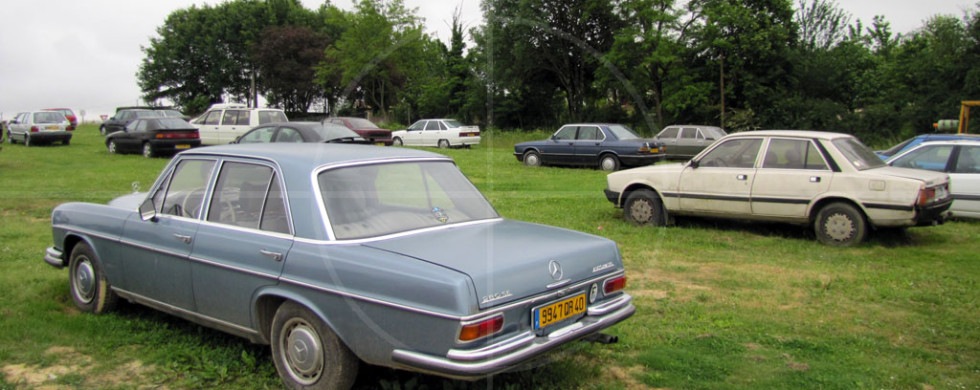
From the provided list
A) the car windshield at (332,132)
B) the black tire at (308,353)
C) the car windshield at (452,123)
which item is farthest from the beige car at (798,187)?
the car windshield at (452,123)

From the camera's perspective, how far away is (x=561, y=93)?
23344 millimetres

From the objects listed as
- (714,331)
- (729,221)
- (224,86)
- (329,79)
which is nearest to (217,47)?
(224,86)

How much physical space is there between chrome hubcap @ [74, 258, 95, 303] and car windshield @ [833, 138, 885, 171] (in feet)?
28.2

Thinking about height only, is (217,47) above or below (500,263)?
above

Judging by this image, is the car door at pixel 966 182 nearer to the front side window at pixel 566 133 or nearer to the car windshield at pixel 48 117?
the front side window at pixel 566 133

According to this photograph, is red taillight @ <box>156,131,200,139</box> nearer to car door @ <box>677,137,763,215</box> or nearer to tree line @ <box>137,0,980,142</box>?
tree line @ <box>137,0,980,142</box>

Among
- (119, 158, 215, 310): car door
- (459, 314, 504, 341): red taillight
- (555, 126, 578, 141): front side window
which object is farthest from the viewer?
(555, 126, 578, 141): front side window

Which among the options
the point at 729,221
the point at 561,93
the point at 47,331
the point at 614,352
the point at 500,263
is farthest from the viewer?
the point at 561,93

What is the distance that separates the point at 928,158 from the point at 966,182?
719 millimetres

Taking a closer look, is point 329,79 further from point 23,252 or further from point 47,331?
point 47,331

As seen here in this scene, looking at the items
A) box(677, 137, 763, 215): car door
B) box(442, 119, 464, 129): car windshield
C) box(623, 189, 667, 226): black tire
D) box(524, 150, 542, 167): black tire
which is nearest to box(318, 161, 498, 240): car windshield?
box(677, 137, 763, 215): car door

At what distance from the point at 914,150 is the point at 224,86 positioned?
2291 inches

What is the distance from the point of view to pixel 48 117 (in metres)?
27.2

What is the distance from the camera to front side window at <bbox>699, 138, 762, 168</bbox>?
909 cm
